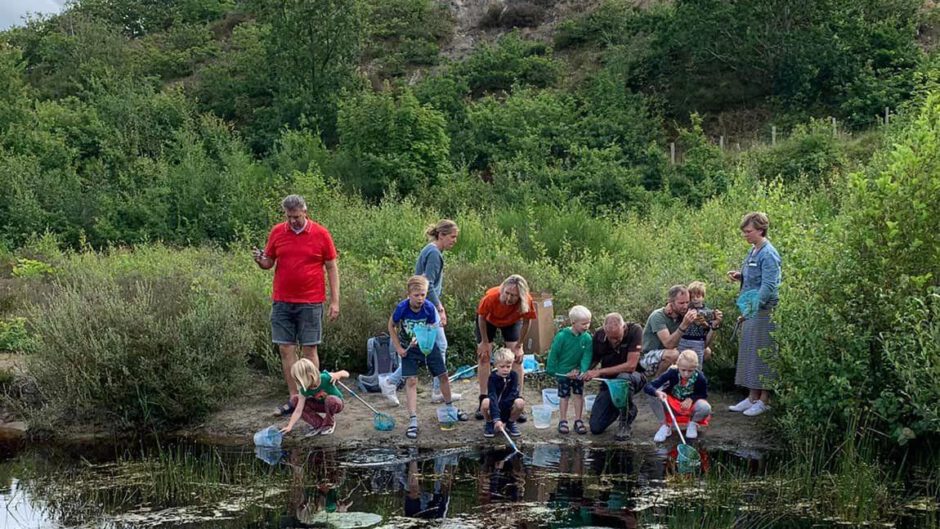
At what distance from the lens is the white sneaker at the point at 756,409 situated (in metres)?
9.98

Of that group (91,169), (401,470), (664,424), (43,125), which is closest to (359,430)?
(401,470)

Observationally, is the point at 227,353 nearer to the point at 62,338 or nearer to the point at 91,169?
the point at 62,338

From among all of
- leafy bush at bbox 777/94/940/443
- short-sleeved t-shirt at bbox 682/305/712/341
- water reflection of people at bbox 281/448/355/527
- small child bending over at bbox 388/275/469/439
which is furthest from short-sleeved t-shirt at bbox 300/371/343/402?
leafy bush at bbox 777/94/940/443

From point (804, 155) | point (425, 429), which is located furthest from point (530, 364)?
point (804, 155)

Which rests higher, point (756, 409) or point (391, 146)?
point (391, 146)

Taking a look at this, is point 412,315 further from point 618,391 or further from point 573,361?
point 618,391

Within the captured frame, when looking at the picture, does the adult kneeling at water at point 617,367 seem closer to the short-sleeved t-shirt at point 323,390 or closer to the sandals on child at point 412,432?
the sandals on child at point 412,432

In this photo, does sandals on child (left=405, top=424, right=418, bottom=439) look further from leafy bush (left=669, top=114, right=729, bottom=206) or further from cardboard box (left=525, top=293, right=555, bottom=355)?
leafy bush (left=669, top=114, right=729, bottom=206)

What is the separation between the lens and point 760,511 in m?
7.46

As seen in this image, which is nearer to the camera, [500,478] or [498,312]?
[500,478]

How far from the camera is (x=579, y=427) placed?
9844 millimetres

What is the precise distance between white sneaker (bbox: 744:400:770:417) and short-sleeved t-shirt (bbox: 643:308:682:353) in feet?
3.55

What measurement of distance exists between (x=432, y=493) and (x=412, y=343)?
2.06m

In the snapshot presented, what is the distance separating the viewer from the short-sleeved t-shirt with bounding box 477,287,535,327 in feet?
32.1
